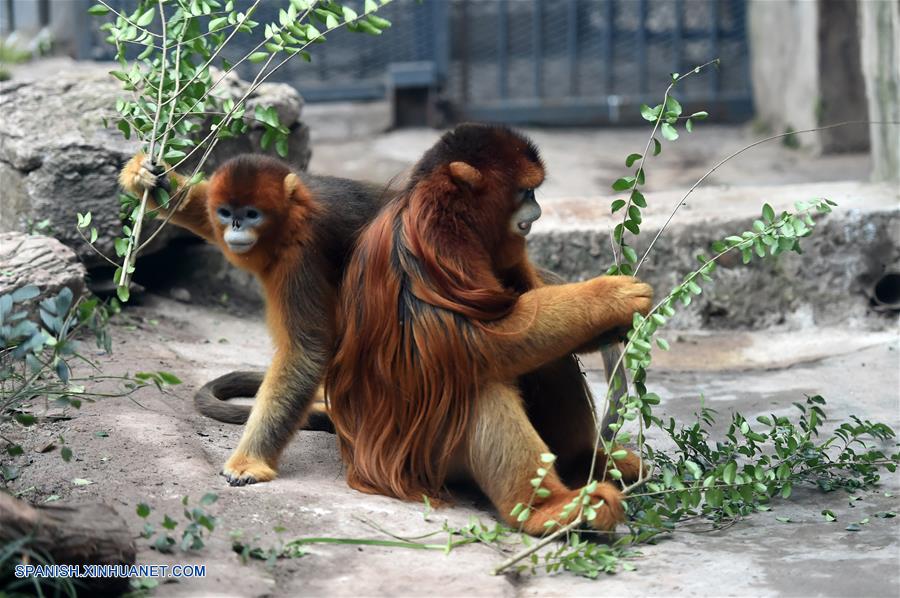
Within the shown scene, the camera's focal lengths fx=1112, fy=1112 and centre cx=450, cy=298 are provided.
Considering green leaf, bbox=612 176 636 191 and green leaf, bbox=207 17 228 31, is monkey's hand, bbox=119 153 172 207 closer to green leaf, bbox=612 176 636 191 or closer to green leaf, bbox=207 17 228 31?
green leaf, bbox=207 17 228 31

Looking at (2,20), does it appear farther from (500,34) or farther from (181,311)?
(181,311)

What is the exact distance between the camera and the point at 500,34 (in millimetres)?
14758

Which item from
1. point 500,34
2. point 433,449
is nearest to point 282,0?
point 500,34

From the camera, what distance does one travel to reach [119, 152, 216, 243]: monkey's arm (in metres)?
5.47

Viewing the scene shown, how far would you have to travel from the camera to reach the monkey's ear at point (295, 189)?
5.36m

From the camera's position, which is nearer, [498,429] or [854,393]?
[498,429]

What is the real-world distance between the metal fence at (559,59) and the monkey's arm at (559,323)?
993 centimetres

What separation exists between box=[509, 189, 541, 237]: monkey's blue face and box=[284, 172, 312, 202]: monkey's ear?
1087 mm

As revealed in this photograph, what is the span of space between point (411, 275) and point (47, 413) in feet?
6.56

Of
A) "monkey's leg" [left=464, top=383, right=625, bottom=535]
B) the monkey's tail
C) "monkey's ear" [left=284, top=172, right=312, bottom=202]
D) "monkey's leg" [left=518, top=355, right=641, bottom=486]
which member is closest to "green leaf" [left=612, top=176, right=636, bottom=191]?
"monkey's leg" [left=518, top=355, right=641, bottom=486]

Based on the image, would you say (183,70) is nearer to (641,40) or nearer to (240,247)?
(240,247)

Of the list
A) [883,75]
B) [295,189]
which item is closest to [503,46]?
[883,75]

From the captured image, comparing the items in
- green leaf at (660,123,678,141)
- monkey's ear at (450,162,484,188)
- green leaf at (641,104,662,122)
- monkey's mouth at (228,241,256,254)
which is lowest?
monkey's mouth at (228,241,256,254)

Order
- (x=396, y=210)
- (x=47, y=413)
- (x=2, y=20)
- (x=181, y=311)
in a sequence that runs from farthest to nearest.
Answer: (x=2, y=20) → (x=181, y=311) → (x=47, y=413) → (x=396, y=210)
